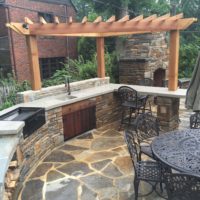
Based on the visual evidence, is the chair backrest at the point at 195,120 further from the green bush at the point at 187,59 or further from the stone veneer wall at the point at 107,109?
the green bush at the point at 187,59

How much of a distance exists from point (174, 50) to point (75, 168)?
3.27 meters

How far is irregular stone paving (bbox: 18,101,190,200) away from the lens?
3324 mm

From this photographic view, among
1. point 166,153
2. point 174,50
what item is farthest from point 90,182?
point 174,50

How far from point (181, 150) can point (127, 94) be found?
2.98 m

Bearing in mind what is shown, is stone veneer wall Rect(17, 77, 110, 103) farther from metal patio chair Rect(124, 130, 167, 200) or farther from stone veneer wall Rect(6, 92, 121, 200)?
metal patio chair Rect(124, 130, 167, 200)

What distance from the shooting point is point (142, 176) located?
2920mm

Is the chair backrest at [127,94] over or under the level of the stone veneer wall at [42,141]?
over

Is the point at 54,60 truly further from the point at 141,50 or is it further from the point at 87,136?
the point at 87,136

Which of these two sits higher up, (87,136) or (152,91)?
(152,91)

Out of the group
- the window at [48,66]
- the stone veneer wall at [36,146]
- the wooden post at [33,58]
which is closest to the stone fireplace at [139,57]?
the wooden post at [33,58]

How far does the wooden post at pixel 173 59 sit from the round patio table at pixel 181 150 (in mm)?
2217

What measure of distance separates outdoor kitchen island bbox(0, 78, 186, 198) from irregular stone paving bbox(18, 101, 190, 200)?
0.22 m

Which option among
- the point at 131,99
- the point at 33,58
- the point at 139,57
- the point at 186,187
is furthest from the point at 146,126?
the point at 139,57

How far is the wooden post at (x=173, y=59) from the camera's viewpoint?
17.4ft
